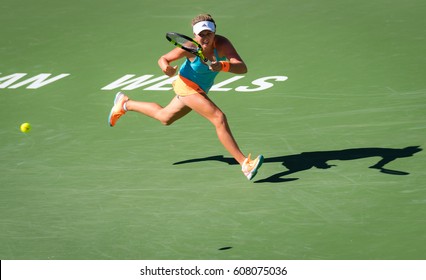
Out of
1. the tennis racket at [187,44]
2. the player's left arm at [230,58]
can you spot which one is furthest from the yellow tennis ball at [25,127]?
the player's left arm at [230,58]

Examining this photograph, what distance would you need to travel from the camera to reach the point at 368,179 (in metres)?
13.1

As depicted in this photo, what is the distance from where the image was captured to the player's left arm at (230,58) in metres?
12.6

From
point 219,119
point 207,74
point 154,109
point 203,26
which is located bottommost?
point 154,109

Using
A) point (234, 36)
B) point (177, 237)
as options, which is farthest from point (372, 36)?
point (177, 237)

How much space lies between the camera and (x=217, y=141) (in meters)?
15.0

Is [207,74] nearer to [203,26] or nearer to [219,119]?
[219,119]

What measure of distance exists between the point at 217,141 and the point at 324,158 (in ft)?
5.62

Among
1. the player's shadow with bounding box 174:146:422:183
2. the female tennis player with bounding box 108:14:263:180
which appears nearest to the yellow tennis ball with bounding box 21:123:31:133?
the player's shadow with bounding box 174:146:422:183

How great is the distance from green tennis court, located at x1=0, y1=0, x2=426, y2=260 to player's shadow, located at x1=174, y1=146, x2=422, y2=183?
32mm

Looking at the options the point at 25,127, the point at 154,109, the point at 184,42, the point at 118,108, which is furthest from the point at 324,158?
the point at 25,127

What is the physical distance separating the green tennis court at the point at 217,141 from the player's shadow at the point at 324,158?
0.11 feet

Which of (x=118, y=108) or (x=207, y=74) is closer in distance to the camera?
(x=207, y=74)

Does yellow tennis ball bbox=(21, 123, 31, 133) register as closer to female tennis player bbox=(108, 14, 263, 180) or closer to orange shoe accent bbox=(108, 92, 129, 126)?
orange shoe accent bbox=(108, 92, 129, 126)

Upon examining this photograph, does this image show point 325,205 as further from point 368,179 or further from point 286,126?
point 286,126
